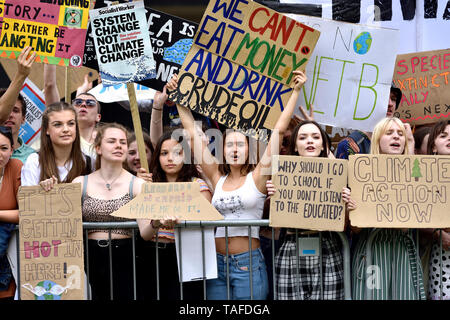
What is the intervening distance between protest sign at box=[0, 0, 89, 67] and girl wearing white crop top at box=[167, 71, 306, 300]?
877 mm

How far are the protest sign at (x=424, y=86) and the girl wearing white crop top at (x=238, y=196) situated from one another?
4.26 ft

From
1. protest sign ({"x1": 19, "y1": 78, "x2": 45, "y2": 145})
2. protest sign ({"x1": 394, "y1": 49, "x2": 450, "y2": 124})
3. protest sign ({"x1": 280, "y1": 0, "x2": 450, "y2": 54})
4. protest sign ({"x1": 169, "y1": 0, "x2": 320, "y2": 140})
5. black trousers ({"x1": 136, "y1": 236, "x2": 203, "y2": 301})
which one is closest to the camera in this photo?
black trousers ({"x1": 136, "y1": 236, "x2": 203, "y2": 301})

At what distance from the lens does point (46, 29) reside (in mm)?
5434

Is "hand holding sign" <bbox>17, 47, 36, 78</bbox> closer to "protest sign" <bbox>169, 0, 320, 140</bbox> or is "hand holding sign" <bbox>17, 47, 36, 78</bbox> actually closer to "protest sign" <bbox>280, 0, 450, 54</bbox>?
"protest sign" <bbox>169, 0, 320, 140</bbox>

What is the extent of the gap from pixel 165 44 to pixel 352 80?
164cm

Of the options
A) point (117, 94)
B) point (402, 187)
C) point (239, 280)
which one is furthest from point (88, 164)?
point (402, 187)

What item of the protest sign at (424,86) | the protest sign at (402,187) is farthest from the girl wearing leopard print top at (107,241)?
the protest sign at (424,86)

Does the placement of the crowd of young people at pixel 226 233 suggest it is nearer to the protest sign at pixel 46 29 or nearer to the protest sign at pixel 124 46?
the protest sign at pixel 46 29

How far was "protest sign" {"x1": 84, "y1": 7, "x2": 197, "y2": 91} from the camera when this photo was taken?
5.72m

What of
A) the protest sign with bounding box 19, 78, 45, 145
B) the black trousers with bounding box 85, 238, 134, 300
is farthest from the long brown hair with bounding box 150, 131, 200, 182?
the protest sign with bounding box 19, 78, 45, 145

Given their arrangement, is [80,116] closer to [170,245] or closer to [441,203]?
[170,245]

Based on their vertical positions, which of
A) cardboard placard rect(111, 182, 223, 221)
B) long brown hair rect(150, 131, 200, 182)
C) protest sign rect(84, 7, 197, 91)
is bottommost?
cardboard placard rect(111, 182, 223, 221)

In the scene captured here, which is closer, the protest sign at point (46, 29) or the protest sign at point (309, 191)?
the protest sign at point (309, 191)

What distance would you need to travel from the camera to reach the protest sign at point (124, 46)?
17.2 ft
